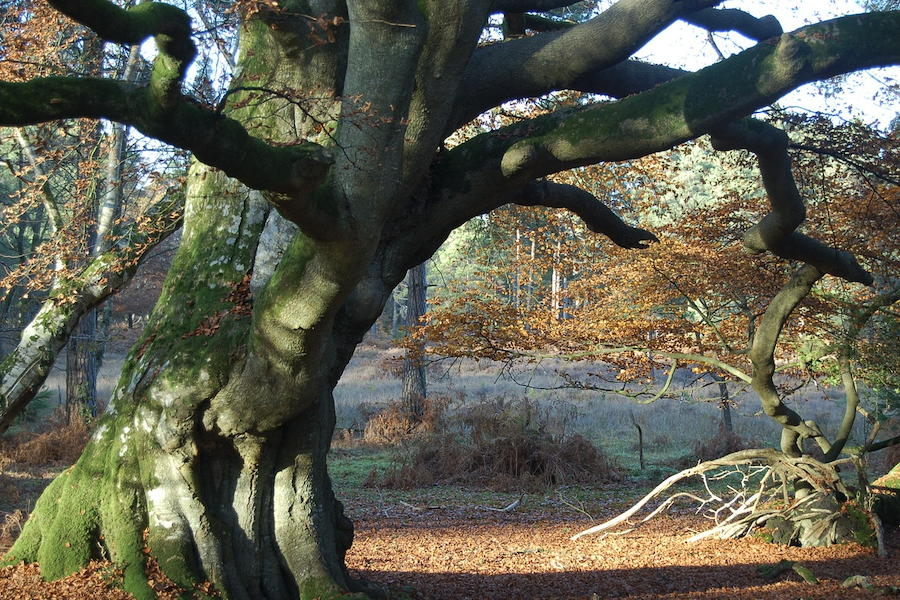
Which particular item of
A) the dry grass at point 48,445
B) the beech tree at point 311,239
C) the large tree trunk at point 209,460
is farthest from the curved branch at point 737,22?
the dry grass at point 48,445

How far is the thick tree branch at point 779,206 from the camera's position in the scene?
5141mm

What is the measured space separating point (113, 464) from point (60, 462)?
33.3 ft

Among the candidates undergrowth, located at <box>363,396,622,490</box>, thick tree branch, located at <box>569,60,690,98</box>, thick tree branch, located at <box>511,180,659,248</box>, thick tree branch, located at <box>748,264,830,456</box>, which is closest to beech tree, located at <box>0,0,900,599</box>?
thick tree branch, located at <box>569,60,690,98</box>

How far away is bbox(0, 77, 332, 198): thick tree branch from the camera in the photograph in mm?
2861

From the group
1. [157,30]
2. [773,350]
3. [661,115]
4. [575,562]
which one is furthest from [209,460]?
[773,350]

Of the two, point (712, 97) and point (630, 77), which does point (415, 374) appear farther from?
point (712, 97)

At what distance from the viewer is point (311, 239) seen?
373 centimetres

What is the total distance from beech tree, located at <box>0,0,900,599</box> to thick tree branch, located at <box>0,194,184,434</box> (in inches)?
65.8

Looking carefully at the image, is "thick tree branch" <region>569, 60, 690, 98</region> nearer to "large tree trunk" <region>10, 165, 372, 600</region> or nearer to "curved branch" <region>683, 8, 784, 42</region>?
"curved branch" <region>683, 8, 784, 42</region>

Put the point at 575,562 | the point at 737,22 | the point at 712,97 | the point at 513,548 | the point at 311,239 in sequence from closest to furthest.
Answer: the point at 311,239 → the point at 712,97 → the point at 737,22 → the point at 575,562 → the point at 513,548

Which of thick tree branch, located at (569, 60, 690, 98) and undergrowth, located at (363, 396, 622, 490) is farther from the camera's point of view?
undergrowth, located at (363, 396, 622, 490)

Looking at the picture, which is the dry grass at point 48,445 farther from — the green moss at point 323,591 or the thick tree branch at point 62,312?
the green moss at point 323,591

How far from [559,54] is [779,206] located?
83.8 inches

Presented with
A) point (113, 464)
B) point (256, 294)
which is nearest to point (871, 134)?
point (256, 294)
